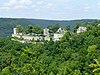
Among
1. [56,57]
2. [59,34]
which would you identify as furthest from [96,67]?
[59,34]

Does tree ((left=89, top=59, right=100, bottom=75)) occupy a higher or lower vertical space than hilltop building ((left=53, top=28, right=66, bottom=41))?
lower

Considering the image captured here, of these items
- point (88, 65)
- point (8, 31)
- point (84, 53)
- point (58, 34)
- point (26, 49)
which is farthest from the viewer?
point (8, 31)

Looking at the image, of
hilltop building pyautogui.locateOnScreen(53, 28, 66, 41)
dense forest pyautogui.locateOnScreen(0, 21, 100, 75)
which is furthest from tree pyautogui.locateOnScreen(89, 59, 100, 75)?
hilltop building pyautogui.locateOnScreen(53, 28, 66, 41)

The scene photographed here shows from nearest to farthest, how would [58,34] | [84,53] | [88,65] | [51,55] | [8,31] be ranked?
1. [88,65]
2. [84,53]
3. [51,55]
4. [58,34]
5. [8,31]

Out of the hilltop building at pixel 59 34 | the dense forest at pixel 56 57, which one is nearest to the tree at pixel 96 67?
the dense forest at pixel 56 57

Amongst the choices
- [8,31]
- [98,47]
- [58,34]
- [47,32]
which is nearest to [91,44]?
[98,47]

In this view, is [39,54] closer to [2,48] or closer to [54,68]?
[2,48]

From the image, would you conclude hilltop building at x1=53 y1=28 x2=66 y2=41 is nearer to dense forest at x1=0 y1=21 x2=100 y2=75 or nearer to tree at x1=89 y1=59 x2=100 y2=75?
dense forest at x1=0 y1=21 x2=100 y2=75

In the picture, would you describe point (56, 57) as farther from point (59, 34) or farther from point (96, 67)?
point (59, 34)
